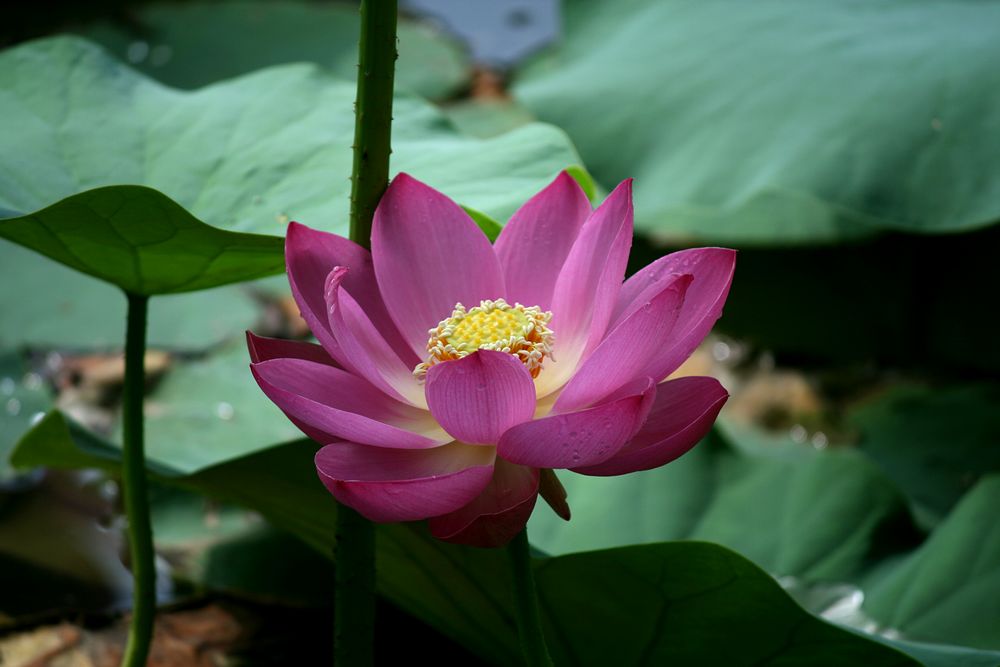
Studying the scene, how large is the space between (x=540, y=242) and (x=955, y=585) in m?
0.57

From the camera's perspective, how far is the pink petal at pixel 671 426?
0.48m

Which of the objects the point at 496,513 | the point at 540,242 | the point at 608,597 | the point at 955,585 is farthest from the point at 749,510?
the point at 496,513

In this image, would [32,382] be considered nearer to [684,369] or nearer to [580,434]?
[684,369]

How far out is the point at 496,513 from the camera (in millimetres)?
469

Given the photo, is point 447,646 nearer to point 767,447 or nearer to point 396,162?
point 396,162

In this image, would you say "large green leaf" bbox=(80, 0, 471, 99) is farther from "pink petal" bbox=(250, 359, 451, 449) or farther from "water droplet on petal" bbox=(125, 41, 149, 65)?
"pink petal" bbox=(250, 359, 451, 449)

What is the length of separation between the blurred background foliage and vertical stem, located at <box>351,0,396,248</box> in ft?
0.28

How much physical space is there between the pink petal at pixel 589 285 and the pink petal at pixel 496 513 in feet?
0.27

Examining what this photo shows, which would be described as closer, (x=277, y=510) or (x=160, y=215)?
(x=160, y=215)

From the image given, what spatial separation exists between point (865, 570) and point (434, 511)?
0.68m

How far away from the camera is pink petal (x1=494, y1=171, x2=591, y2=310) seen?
0.62m

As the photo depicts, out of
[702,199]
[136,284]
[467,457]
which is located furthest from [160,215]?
[702,199]

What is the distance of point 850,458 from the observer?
110 cm

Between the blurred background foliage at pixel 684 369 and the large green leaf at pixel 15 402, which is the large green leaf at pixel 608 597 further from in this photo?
the large green leaf at pixel 15 402
